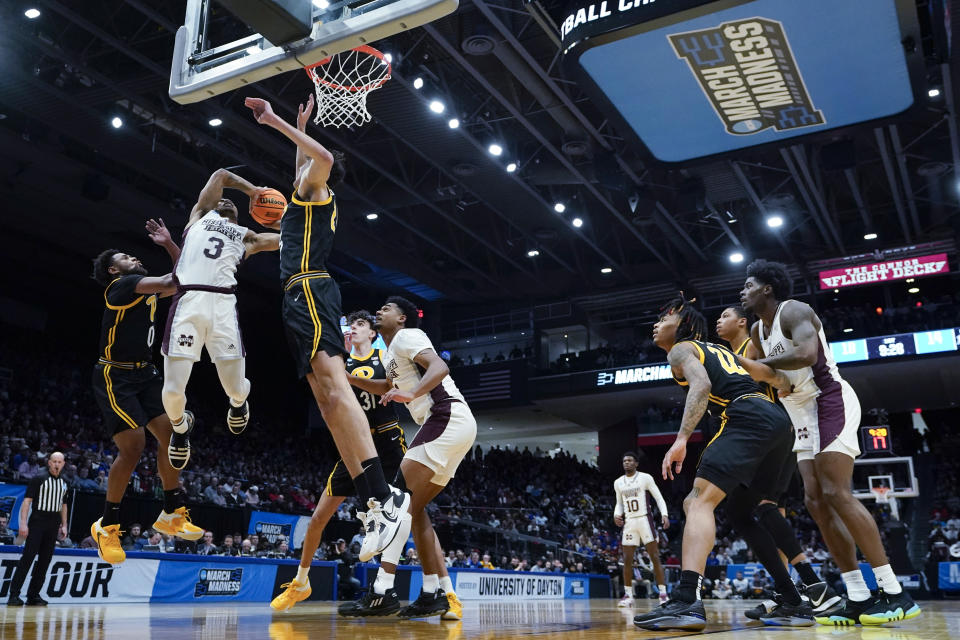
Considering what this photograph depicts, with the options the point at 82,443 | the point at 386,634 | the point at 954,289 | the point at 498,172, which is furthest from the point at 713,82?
the point at 954,289

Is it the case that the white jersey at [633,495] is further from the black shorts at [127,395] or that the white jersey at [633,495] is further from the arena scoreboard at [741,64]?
the black shorts at [127,395]

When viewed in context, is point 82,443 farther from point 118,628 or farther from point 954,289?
point 954,289

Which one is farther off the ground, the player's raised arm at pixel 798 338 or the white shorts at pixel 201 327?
the white shorts at pixel 201 327

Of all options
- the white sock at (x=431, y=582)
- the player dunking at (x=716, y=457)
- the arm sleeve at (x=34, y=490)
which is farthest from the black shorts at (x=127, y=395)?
the player dunking at (x=716, y=457)

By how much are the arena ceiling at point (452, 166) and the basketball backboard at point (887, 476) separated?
22.6 ft

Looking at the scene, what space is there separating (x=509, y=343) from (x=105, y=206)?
15.4m

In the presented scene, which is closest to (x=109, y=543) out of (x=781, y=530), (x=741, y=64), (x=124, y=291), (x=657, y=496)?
(x=124, y=291)

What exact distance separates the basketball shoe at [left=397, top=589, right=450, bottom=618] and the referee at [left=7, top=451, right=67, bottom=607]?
4.54 m

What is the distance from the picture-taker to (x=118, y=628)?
12.4 ft

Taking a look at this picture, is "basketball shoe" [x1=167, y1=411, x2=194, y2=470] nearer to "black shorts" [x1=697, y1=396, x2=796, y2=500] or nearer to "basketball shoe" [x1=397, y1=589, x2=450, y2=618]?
"basketball shoe" [x1=397, y1=589, x2=450, y2=618]

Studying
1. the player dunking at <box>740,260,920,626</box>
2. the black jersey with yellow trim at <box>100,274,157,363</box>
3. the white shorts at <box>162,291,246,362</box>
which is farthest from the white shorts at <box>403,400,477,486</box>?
the black jersey with yellow trim at <box>100,274,157,363</box>

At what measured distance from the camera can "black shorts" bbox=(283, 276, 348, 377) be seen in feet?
14.4

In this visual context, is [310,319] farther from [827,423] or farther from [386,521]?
[827,423]

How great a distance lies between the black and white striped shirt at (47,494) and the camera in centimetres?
793
